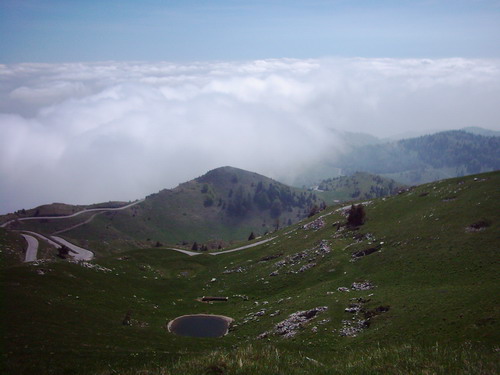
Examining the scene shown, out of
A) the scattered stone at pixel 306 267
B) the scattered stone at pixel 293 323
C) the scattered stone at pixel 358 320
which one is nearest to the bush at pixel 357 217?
the scattered stone at pixel 306 267

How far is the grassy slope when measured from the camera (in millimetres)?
20391

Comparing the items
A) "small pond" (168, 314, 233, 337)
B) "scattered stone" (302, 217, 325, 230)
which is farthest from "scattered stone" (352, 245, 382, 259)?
"scattered stone" (302, 217, 325, 230)

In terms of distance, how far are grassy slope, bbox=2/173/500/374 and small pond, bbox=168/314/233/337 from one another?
2.55 meters

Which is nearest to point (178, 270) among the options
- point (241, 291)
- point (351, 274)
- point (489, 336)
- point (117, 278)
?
point (117, 278)

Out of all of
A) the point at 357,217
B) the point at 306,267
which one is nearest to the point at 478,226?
the point at 357,217

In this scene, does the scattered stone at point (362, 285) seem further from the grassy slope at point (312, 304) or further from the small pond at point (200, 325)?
the small pond at point (200, 325)

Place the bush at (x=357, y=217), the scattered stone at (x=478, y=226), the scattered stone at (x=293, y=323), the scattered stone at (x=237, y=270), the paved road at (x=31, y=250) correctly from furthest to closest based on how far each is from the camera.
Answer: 1. the paved road at (x=31, y=250)
2. the scattered stone at (x=237, y=270)
3. the bush at (x=357, y=217)
4. the scattered stone at (x=478, y=226)
5. the scattered stone at (x=293, y=323)

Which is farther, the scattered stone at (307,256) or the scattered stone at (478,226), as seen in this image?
the scattered stone at (307,256)

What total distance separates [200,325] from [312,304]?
22.7m

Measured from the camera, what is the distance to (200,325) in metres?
66.5

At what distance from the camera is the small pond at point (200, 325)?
61438 millimetres

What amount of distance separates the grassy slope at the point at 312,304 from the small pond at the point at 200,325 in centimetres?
255

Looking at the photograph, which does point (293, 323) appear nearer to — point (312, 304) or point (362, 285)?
point (312, 304)

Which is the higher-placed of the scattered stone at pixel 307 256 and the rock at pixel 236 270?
the scattered stone at pixel 307 256
